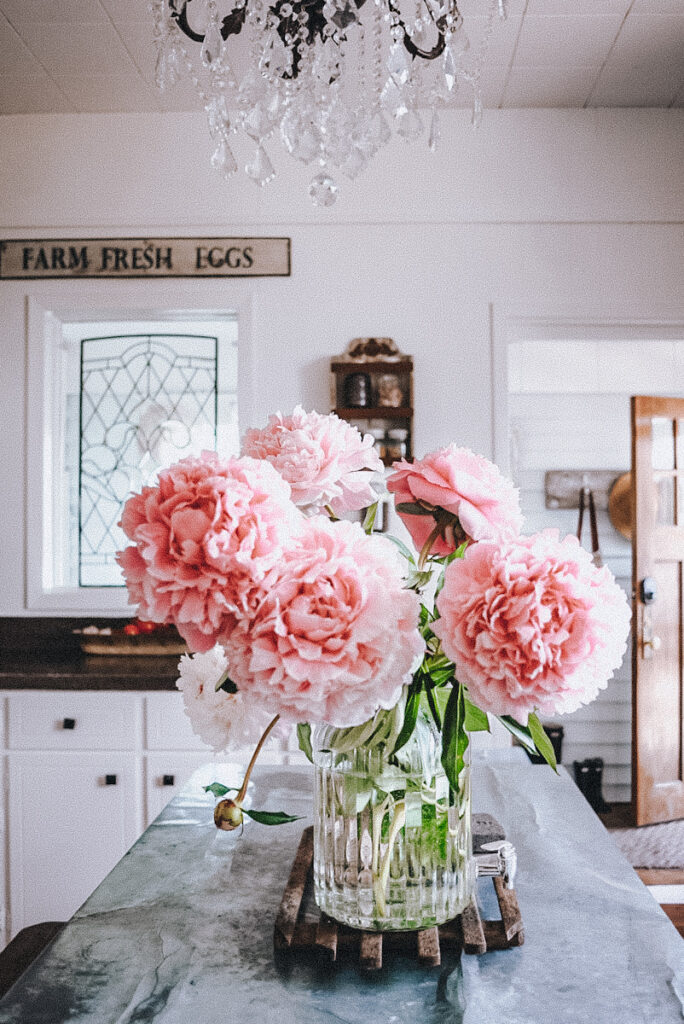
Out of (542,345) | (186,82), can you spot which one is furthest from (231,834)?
(542,345)

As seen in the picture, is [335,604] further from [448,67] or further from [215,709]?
[448,67]

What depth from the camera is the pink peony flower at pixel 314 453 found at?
0.85 meters

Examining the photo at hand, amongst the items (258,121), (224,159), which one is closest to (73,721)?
(224,159)

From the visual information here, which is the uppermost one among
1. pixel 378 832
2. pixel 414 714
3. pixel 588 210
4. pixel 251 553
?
pixel 588 210

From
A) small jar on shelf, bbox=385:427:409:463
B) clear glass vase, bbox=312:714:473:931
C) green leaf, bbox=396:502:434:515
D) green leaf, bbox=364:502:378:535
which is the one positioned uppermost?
small jar on shelf, bbox=385:427:409:463

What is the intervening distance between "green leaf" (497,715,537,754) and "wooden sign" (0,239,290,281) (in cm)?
286

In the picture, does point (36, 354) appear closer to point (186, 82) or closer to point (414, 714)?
point (186, 82)

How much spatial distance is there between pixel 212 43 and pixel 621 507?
3.69 m

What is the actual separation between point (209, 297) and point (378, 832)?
2905mm

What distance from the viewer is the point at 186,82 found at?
3.15 meters

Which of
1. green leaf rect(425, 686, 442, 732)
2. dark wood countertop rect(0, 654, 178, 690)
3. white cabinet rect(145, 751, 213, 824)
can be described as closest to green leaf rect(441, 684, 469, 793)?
green leaf rect(425, 686, 442, 732)

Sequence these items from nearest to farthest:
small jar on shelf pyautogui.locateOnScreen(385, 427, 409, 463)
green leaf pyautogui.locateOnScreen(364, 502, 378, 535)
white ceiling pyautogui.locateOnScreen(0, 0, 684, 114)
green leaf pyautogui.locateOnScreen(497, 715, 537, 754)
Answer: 1. green leaf pyautogui.locateOnScreen(497, 715, 537, 754)
2. green leaf pyautogui.locateOnScreen(364, 502, 378, 535)
3. white ceiling pyautogui.locateOnScreen(0, 0, 684, 114)
4. small jar on shelf pyautogui.locateOnScreen(385, 427, 409, 463)

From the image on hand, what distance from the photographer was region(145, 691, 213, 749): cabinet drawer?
9.41ft

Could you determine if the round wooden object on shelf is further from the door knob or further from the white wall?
A: the white wall
